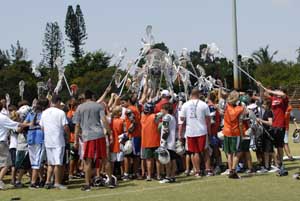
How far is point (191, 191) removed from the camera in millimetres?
10914

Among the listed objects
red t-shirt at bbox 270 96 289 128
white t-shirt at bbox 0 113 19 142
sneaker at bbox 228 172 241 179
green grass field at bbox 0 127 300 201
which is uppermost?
red t-shirt at bbox 270 96 289 128

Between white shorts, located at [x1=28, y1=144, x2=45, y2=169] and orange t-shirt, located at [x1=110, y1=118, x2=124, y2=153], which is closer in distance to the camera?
white shorts, located at [x1=28, y1=144, x2=45, y2=169]

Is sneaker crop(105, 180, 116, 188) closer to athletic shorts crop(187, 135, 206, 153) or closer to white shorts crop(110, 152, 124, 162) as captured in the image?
white shorts crop(110, 152, 124, 162)

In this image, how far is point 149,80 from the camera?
15305 millimetres

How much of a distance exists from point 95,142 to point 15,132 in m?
2.32

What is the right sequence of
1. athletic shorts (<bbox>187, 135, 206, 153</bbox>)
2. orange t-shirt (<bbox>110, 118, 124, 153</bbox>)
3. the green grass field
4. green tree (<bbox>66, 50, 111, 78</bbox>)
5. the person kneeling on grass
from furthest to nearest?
1. green tree (<bbox>66, 50, 111, 78</bbox>)
2. athletic shorts (<bbox>187, 135, 206, 153</bbox>)
3. orange t-shirt (<bbox>110, 118, 124, 153</bbox>)
4. the person kneeling on grass
5. the green grass field

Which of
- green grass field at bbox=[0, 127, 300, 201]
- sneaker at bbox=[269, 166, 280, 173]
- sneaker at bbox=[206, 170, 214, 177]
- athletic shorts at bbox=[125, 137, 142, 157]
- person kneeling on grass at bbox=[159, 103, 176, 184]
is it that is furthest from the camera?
sneaker at bbox=[269, 166, 280, 173]

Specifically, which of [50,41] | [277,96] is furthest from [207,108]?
[50,41]

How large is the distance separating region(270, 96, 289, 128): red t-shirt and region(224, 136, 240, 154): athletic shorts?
1573mm

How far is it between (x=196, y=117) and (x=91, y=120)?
2.45 meters

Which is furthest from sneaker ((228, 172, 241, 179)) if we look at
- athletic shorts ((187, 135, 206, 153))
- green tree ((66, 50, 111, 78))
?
green tree ((66, 50, 111, 78))

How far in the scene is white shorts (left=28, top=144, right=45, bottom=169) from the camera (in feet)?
39.8

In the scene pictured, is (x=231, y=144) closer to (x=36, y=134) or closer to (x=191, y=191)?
(x=191, y=191)

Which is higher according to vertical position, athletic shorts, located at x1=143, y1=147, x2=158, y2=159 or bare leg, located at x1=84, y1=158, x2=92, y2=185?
athletic shorts, located at x1=143, y1=147, x2=158, y2=159
